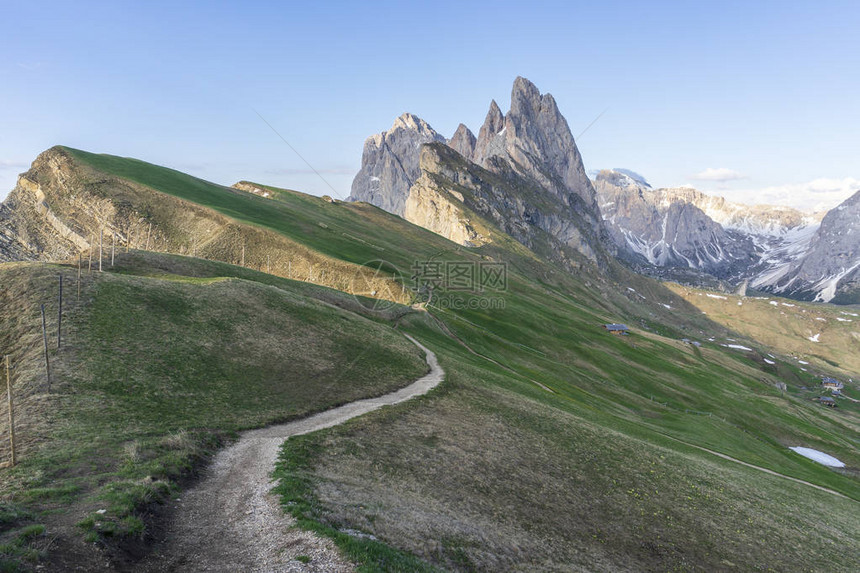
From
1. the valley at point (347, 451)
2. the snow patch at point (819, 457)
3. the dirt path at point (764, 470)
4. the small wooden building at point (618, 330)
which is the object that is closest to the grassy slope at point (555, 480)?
the valley at point (347, 451)

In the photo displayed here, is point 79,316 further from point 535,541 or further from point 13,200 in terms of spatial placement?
point 13,200

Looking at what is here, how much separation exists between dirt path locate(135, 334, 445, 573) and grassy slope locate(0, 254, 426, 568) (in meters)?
1.47

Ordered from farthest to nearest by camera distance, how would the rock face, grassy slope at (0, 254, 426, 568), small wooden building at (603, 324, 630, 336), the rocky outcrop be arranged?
small wooden building at (603, 324, 630, 336) < the rocky outcrop < the rock face < grassy slope at (0, 254, 426, 568)

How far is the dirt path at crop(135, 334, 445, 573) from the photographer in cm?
1389

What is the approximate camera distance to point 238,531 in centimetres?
1614

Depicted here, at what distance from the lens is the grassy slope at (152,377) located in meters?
18.0

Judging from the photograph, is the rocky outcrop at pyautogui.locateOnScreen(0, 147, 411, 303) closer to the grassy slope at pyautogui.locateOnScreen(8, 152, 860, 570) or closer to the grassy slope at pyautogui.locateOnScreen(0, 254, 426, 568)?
the grassy slope at pyautogui.locateOnScreen(8, 152, 860, 570)

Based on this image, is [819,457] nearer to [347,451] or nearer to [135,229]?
[347,451]

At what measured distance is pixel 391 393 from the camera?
42.0 m

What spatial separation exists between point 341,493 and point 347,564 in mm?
7072

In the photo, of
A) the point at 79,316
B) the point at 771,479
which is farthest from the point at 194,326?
the point at 771,479

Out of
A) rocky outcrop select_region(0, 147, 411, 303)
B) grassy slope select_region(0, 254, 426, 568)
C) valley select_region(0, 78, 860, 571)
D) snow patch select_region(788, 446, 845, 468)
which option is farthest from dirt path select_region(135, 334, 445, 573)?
snow patch select_region(788, 446, 845, 468)

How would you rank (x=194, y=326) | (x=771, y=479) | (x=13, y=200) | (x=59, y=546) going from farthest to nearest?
1. (x=13, y=200)
2. (x=771, y=479)
3. (x=194, y=326)
4. (x=59, y=546)

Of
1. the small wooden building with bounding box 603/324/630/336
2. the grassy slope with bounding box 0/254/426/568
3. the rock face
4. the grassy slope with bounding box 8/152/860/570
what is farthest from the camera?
the small wooden building with bounding box 603/324/630/336
